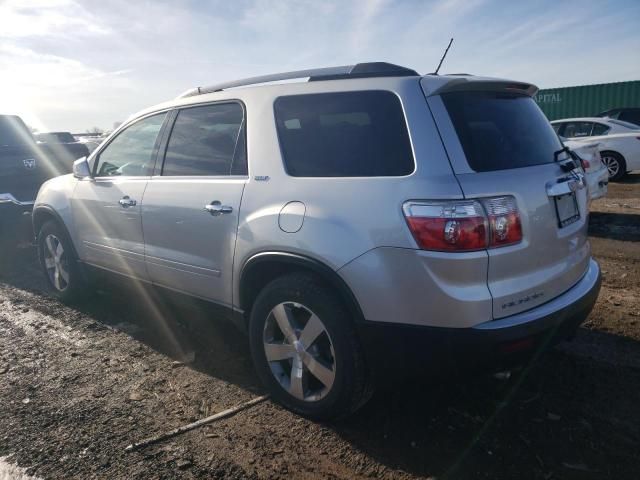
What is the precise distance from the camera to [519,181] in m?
2.46

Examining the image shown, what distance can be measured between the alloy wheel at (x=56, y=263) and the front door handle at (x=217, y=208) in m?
2.52

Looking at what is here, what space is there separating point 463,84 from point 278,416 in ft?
6.87

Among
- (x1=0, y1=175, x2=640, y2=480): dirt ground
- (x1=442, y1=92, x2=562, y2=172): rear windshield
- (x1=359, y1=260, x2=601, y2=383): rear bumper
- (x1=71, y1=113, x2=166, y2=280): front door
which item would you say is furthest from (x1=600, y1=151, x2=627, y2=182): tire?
(x1=71, y1=113, x2=166, y2=280): front door

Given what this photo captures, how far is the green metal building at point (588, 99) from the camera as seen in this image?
62.8 ft

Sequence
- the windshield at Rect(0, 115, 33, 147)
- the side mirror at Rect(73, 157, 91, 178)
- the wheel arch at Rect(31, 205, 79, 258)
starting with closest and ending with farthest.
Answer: the side mirror at Rect(73, 157, 91, 178), the wheel arch at Rect(31, 205, 79, 258), the windshield at Rect(0, 115, 33, 147)

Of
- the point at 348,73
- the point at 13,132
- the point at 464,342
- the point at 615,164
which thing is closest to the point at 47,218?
the point at 348,73

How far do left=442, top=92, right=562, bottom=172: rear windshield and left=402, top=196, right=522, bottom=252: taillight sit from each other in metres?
0.24

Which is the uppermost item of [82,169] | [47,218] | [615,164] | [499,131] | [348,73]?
[348,73]

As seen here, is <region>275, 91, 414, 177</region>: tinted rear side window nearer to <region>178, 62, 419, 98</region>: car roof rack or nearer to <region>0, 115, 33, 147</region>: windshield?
Result: <region>178, 62, 419, 98</region>: car roof rack

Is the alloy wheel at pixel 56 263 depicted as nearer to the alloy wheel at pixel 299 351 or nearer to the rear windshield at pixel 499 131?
the alloy wheel at pixel 299 351

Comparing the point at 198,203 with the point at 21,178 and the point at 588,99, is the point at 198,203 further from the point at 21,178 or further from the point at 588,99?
the point at 588,99

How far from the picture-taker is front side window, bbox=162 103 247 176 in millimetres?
Answer: 3234

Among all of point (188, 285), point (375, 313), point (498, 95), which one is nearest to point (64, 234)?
point (188, 285)

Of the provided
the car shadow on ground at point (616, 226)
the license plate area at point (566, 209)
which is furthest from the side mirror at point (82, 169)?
the car shadow on ground at point (616, 226)
